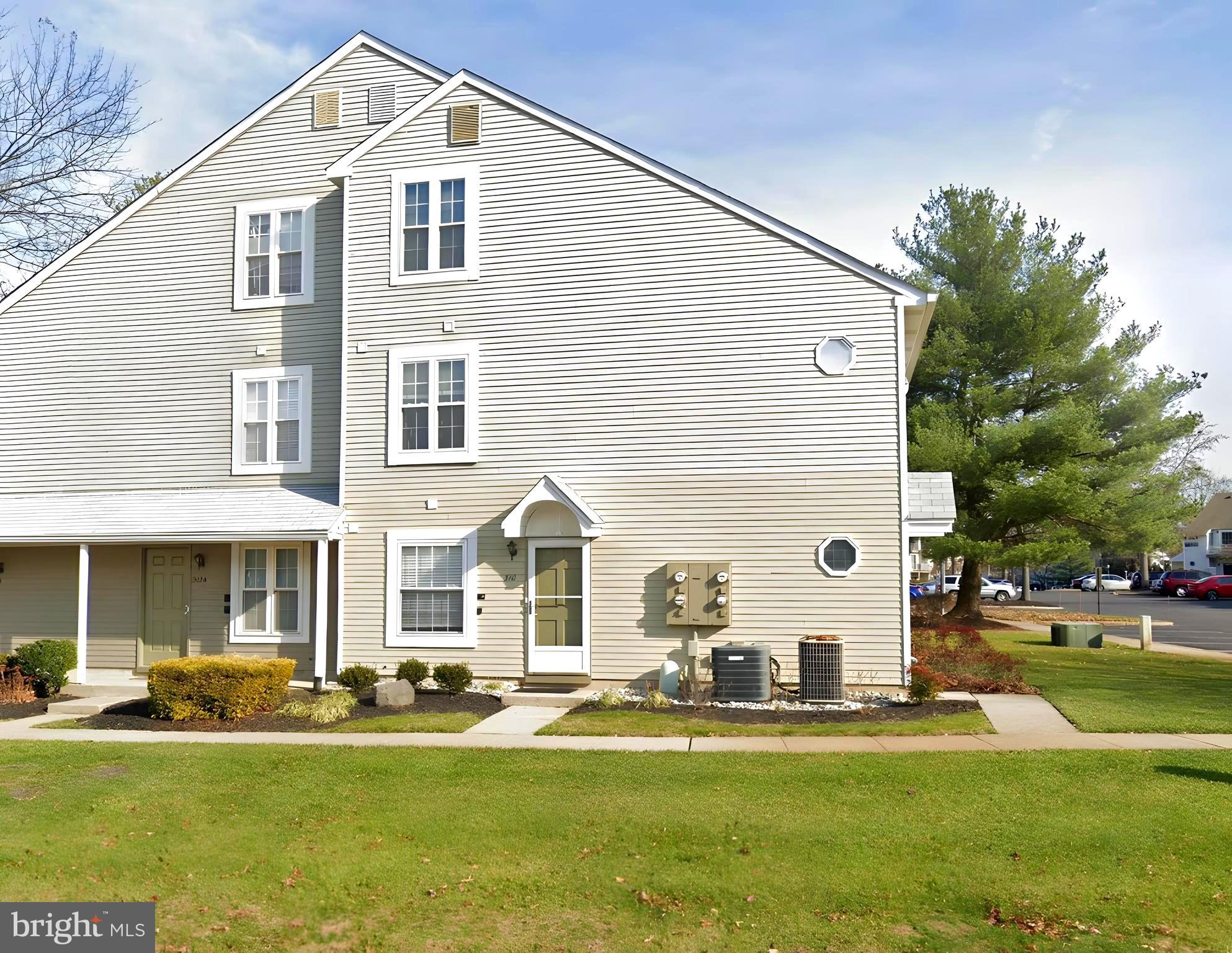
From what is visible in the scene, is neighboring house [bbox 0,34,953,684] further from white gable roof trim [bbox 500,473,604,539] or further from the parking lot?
the parking lot

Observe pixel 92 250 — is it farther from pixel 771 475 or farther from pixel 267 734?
pixel 771 475

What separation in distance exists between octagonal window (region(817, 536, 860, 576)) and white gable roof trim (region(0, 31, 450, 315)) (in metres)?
10.5

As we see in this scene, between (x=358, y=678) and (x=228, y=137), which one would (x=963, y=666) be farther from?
(x=228, y=137)

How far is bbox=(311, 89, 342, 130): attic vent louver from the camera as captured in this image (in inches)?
709

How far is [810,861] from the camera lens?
7.27 metres

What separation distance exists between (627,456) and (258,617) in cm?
698

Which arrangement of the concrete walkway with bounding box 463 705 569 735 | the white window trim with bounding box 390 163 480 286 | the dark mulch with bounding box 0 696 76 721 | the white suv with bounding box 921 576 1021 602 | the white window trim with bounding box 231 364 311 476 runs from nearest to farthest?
the concrete walkway with bounding box 463 705 569 735, the dark mulch with bounding box 0 696 76 721, the white window trim with bounding box 390 163 480 286, the white window trim with bounding box 231 364 311 476, the white suv with bounding box 921 576 1021 602

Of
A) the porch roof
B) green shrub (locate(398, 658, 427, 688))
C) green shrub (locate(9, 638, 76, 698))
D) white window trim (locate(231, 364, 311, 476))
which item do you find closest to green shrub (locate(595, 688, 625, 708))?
green shrub (locate(398, 658, 427, 688))

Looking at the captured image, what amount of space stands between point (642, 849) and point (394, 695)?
736 cm

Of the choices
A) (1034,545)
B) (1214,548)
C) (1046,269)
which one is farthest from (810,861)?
(1214,548)

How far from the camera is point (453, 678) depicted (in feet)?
49.3

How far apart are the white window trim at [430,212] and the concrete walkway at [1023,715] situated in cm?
1056

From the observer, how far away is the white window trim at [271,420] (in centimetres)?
1753

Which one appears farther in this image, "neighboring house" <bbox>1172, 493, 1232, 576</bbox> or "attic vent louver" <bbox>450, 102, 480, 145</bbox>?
"neighboring house" <bbox>1172, 493, 1232, 576</bbox>
